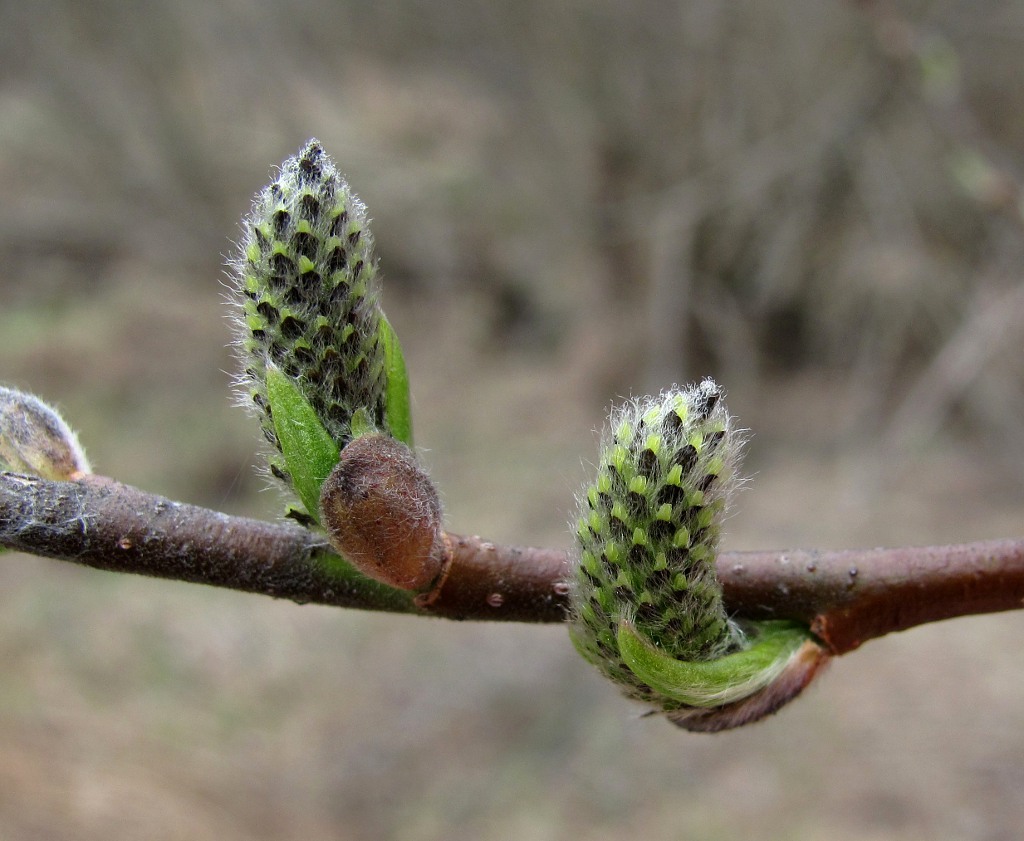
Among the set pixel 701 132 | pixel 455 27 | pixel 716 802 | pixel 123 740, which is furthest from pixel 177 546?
pixel 455 27

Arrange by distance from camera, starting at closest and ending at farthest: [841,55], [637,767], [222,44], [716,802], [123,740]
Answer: [716,802]
[637,767]
[123,740]
[841,55]
[222,44]

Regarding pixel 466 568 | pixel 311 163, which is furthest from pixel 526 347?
pixel 311 163

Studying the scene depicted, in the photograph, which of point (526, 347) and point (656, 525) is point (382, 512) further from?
point (526, 347)

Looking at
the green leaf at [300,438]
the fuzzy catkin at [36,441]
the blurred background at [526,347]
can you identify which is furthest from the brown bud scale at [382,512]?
the blurred background at [526,347]

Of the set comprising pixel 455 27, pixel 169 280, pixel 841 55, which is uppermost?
pixel 455 27

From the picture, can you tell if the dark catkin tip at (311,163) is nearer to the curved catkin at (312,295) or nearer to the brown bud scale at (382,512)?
the curved catkin at (312,295)

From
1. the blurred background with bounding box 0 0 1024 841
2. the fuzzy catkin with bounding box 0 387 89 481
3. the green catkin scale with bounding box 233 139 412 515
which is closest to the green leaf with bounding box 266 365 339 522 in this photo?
the green catkin scale with bounding box 233 139 412 515

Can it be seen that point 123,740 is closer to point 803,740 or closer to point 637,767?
point 637,767
